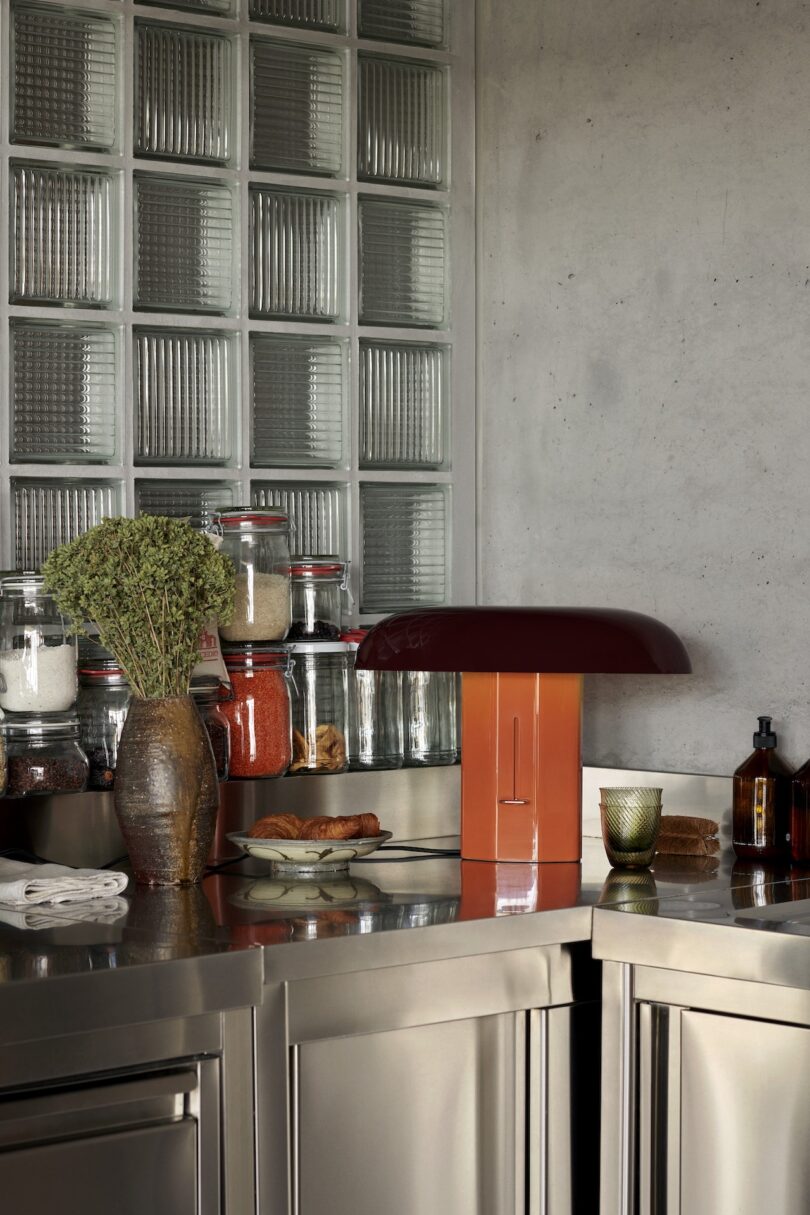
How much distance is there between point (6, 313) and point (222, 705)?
59 cm

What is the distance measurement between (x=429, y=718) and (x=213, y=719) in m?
0.42

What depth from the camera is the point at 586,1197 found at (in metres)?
1.84

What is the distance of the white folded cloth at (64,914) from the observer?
5.52 ft

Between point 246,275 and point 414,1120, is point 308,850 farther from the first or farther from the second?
point 246,275

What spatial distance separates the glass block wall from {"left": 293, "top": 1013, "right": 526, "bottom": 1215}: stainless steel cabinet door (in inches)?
34.9

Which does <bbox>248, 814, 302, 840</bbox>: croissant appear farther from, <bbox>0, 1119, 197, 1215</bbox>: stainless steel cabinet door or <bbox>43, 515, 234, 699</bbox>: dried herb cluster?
<bbox>0, 1119, 197, 1215</bbox>: stainless steel cabinet door

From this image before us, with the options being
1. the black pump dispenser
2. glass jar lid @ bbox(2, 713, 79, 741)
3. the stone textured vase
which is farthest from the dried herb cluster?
the black pump dispenser

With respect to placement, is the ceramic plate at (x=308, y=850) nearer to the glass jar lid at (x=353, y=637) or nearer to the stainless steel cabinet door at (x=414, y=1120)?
the stainless steel cabinet door at (x=414, y=1120)

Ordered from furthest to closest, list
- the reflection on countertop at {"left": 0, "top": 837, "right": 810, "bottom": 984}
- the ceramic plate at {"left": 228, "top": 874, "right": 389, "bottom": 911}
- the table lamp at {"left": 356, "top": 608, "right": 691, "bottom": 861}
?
the table lamp at {"left": 356, "top": 608, "right": 691, "bottom": 861} < the ceramic plate at {"left": 228, "top": 874, "right": 389, "bottom": 911} < the reflection on countertop at {"left": 0, "top": 837, "right": 810, "bottom": 984}

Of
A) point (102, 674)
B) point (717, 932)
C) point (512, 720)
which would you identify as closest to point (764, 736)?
point (512, 720)

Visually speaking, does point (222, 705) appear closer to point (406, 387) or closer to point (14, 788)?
point (14, 788)

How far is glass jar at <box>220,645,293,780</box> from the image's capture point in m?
2.22

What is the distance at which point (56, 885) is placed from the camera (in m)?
1.78

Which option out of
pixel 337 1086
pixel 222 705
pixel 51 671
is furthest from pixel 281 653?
pixel 337 1086
